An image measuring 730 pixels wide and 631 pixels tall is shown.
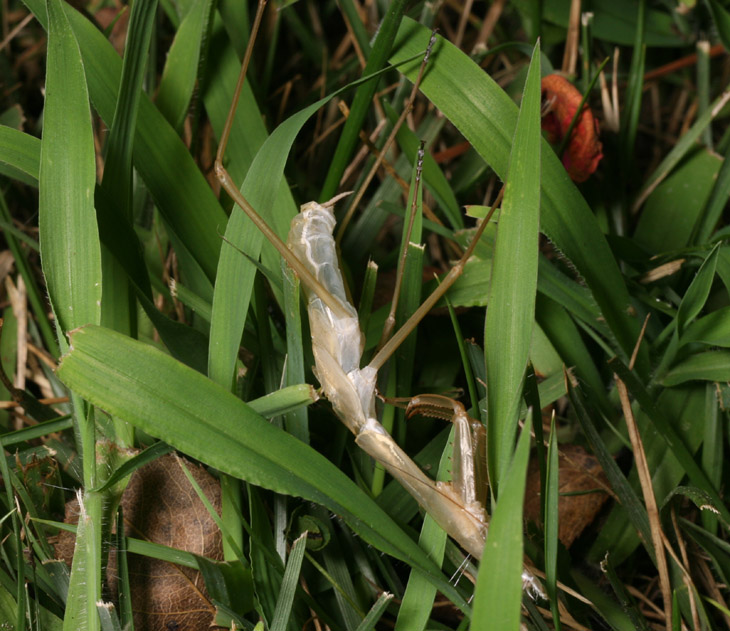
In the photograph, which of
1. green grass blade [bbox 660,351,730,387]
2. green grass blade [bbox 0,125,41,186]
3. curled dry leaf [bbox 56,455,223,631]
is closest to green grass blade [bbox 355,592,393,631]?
curled dry leaf [bbox 56,455,223,631]

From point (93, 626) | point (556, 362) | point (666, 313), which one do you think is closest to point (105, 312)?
point (93, 626)

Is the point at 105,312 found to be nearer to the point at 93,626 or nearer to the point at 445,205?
the point at 93,626

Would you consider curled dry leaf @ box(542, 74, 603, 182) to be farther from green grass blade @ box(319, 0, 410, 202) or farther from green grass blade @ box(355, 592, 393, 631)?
green grass blade @ box(355, 592, 393, 631)

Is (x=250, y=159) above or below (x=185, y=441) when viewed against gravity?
above

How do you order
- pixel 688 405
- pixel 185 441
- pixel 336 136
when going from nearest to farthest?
pixel 185 441 < pixel 688 405 < pixel 336 136

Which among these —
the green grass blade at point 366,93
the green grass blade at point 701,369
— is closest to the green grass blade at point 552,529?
the green grass blade at point 701,369

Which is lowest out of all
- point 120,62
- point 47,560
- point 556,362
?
point 47,560
